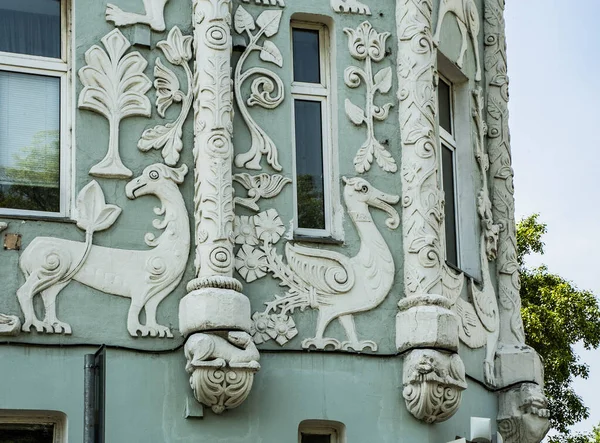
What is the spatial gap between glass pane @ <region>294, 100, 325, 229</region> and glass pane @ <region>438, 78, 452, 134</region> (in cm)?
234

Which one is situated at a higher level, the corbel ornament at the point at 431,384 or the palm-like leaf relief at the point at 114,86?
the palm-like leaf relief at the point at 114,86

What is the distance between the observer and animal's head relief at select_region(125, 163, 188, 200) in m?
15.5

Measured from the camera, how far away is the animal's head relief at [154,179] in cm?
1552

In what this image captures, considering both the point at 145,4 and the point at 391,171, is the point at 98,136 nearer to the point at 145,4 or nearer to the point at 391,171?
the point at 145,4

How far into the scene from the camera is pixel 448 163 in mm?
18594

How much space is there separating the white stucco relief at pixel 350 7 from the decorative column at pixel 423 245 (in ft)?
1.22

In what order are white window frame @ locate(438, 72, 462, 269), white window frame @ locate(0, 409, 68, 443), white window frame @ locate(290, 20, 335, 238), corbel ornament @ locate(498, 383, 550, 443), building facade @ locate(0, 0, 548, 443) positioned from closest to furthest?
white window frame @ locate(0, 409, 68, 443), building facade @ locate(0, 0, 548, 443), white window frame @ locate(290, 20, 335, 238), corbel ornament @ locate(498, 383, 550, 443), white window frame @ locate(438, 72, 462, 269)

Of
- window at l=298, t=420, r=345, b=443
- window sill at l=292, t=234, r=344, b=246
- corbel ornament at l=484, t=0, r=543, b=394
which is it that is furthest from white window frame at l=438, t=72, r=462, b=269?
window at l=298, t=420, r=345, b=443

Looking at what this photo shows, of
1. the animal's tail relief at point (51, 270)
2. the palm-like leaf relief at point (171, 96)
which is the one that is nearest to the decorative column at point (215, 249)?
the palm-like leaf relief at point (171, 96)

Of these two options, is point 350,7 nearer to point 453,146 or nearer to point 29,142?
point 453,146

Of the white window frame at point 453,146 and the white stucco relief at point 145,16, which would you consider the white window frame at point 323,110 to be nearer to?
the white stucco relief at point 145,16

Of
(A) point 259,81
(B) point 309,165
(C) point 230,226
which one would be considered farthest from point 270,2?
(C) point 230,226

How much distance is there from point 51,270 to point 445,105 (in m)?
5.99

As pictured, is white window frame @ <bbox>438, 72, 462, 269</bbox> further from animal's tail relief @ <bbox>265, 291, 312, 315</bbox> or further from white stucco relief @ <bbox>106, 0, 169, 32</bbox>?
white stucco relief @ <bbox>106, 0, 169, 32</bbox>
